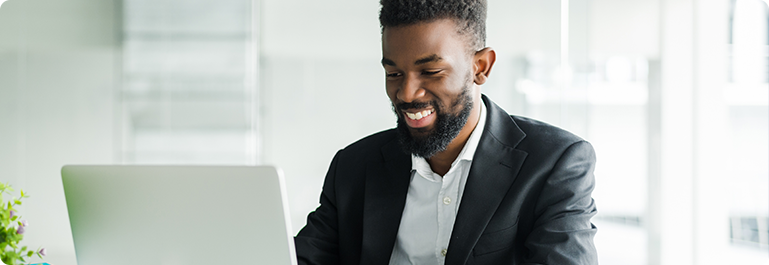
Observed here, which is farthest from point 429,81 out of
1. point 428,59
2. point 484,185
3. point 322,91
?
point 322,91

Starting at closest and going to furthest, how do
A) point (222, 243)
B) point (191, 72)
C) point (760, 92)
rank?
point (222, 243) < point (191, 72) < point (760, 92)

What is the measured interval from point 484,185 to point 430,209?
0.15m

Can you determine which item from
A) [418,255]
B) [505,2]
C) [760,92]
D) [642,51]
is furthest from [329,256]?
[760,92]

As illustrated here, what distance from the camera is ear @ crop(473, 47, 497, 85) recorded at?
1.29m

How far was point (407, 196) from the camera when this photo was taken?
1.33 metres

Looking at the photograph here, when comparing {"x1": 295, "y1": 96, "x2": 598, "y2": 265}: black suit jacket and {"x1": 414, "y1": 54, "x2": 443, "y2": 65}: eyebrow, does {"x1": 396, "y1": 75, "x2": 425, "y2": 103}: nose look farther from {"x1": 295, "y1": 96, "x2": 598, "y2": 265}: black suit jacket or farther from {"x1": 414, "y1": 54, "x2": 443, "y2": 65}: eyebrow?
{"x1": 295, "y1": 96, "x2": 598, "y2": 265}: black suit jacket

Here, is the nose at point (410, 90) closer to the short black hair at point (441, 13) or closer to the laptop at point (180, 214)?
the short black hair at point (441, 13)

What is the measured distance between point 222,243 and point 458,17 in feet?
2.36

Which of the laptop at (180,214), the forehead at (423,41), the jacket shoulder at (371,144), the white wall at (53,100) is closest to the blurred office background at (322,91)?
the white wall at (53,100)

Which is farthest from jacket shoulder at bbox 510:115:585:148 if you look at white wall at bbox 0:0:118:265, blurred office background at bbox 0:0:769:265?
white wall at bbox 0:0:118:265

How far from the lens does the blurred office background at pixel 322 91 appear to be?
2719 mm

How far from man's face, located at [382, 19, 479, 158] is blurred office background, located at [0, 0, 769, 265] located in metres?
1.55

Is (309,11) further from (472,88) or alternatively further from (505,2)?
(472,88)

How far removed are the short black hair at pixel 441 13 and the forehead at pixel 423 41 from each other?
14mm
